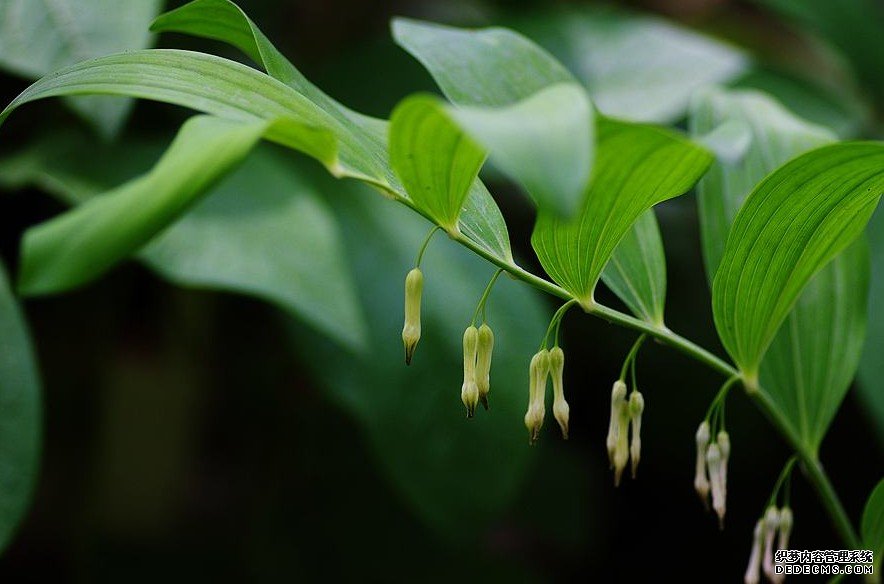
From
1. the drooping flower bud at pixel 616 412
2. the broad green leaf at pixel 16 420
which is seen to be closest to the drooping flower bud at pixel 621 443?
the drooping flower bud at pixel 616 412

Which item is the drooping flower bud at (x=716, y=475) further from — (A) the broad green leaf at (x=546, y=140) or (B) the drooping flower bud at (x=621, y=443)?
(A) the broad green leaf at (x=546, y=140)

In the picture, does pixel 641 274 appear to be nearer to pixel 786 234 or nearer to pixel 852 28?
pixel 786 234

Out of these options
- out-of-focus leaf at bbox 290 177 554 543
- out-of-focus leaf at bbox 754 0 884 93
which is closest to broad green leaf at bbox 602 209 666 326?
out-of-focus leaf at bbox 290 177 554 543

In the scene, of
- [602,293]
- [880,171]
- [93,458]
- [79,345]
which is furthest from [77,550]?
[880,171]

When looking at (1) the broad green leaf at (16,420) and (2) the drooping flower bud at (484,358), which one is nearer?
(2) the drooping flower bud at (484,358)

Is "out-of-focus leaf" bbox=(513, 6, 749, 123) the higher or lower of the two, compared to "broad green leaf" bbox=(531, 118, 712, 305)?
higher

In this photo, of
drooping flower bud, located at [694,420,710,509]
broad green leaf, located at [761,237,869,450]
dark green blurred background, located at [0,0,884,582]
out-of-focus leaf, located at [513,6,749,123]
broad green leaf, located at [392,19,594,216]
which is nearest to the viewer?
broad green leaf, located at [392,19,594,216]

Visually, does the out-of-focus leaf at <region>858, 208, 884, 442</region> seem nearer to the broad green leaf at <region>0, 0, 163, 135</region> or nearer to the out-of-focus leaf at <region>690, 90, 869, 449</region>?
the out-of-focus leaf at <region>690, 90, 869, 449</region>

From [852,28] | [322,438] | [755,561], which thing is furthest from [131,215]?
[852,28]
